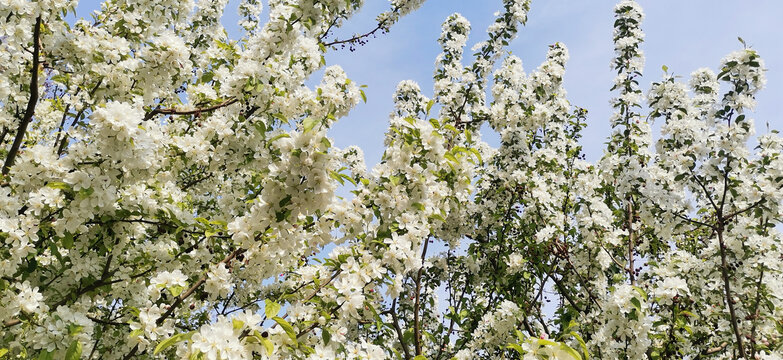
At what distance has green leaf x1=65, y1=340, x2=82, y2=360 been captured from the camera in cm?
296

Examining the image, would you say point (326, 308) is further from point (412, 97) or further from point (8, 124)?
point (412, 97)

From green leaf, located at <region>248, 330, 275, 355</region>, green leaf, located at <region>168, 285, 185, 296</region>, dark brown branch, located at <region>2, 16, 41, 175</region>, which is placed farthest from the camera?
dark brown branch, located at <region>2, 16, 41, 175</region>

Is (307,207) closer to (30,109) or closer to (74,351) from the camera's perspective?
(74,351)

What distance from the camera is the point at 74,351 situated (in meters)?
2.99

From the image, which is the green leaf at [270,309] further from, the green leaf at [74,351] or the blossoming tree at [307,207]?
the green leaf at [74,351]

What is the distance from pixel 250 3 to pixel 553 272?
21.9 ft

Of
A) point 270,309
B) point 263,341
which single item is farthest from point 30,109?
point 263,341

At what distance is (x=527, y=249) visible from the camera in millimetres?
7258

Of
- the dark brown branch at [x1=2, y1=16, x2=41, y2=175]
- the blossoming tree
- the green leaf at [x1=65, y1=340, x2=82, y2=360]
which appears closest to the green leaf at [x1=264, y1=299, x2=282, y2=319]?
the blossoming tree

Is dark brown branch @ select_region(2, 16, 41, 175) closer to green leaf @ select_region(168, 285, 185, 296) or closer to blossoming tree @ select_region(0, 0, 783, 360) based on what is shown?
blossoming tree @ select_region(0, 0, 783, 360)

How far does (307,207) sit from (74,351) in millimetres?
1678

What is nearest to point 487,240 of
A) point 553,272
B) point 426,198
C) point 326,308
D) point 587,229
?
point 553,272

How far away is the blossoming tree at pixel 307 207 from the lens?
125 inches

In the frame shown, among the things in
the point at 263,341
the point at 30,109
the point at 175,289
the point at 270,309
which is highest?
the point at 30,109
